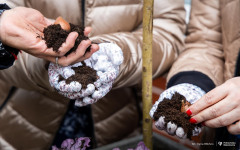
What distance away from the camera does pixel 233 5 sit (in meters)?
0.78

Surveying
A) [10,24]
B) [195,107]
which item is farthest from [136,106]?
[10,24]

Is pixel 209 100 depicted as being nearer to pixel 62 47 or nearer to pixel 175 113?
pixel 175 113

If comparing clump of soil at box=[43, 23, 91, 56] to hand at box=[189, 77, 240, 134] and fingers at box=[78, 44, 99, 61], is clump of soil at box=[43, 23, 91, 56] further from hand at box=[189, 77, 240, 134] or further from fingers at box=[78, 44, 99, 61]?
hand at box=[189, 77, 240, 134]

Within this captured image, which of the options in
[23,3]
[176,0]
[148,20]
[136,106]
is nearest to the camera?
[148,20]

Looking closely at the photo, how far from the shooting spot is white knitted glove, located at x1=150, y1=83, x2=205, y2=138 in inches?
21.8

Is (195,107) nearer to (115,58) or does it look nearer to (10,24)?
(115,58)

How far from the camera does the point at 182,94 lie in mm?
625

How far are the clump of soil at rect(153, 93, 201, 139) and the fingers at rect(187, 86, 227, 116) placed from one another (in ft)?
0.07

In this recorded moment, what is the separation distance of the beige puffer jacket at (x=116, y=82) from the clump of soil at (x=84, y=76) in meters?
0.14

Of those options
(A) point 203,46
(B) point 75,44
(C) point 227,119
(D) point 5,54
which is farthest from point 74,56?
(A) point 203,46

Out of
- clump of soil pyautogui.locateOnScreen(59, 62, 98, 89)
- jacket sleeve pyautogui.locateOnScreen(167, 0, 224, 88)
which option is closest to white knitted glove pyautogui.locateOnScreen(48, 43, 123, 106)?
clump of soil pyautogui.locateOnScreen(59, 62, 98, 89)

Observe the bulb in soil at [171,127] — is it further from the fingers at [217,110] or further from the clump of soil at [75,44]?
the clump of soil at [75,44]

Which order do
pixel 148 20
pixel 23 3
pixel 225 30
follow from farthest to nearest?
pixel 225 30, pixel 23 3, pixel 148 20

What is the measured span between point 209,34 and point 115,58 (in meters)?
0.45
